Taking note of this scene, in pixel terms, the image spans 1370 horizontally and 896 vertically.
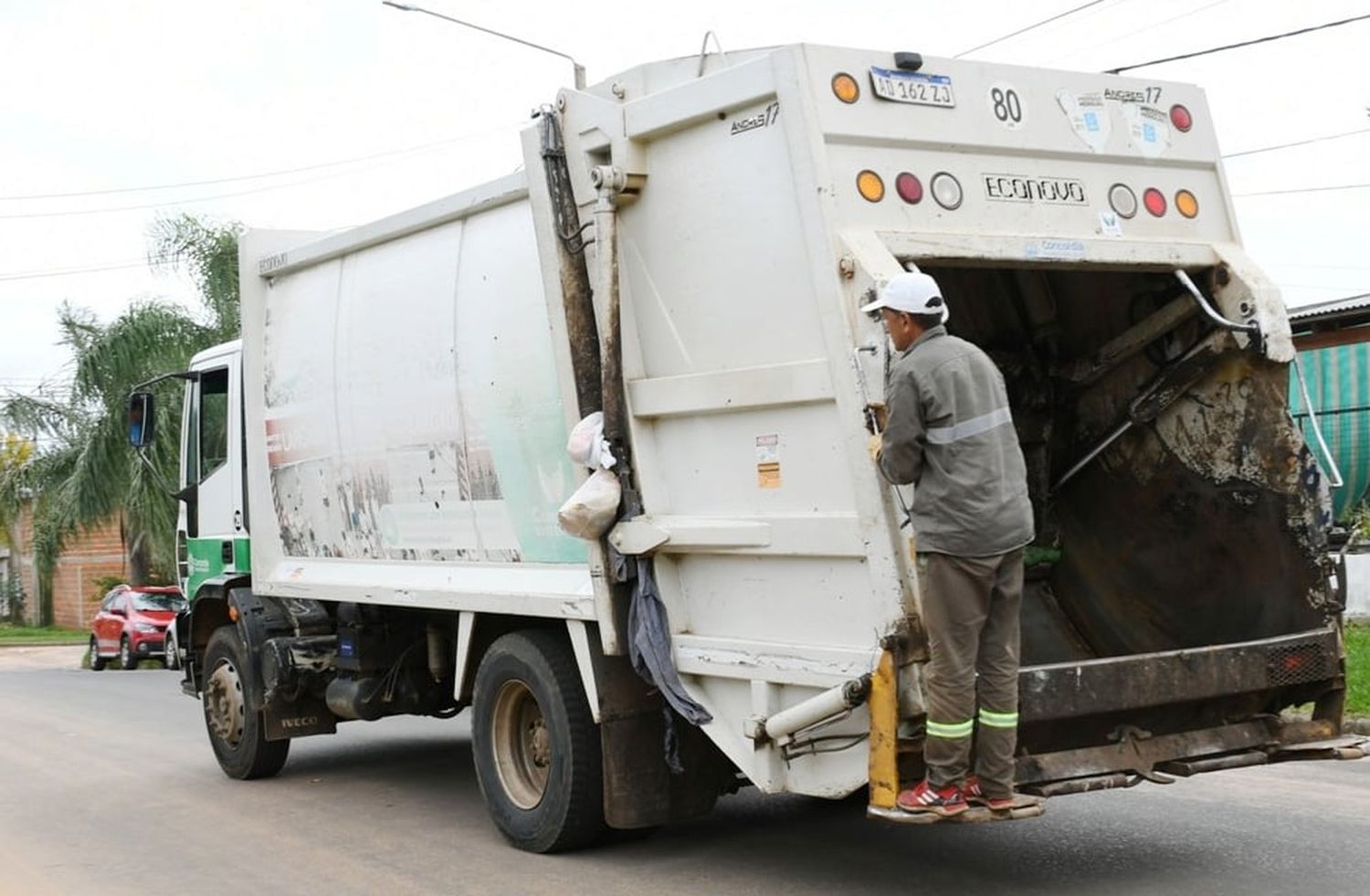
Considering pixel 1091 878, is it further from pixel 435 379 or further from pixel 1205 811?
pixel 435 379

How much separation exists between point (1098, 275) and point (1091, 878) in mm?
2326

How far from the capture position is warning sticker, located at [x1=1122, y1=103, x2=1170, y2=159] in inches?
252

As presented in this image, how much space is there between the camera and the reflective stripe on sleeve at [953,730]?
525 centimetres

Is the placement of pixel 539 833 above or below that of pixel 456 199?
below

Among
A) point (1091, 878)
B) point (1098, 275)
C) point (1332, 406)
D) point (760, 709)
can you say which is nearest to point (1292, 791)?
point (1091, 878)

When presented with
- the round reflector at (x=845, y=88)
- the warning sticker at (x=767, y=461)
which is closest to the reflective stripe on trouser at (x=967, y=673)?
the warning sticker at (x=767, y=461)

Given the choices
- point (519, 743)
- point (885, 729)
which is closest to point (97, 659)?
point (519, 743)

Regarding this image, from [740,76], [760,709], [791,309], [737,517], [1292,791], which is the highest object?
[740,76]

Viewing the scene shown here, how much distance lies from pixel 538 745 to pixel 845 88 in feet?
10.2

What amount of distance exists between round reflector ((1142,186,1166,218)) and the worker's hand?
1688 millimetres

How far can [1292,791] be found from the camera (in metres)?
7.74

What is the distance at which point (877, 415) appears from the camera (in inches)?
210

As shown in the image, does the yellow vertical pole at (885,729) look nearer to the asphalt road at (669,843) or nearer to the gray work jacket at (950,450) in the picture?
the gray work jacket at (950,450)

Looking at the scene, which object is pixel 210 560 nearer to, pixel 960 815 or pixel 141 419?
pixel 141 419
